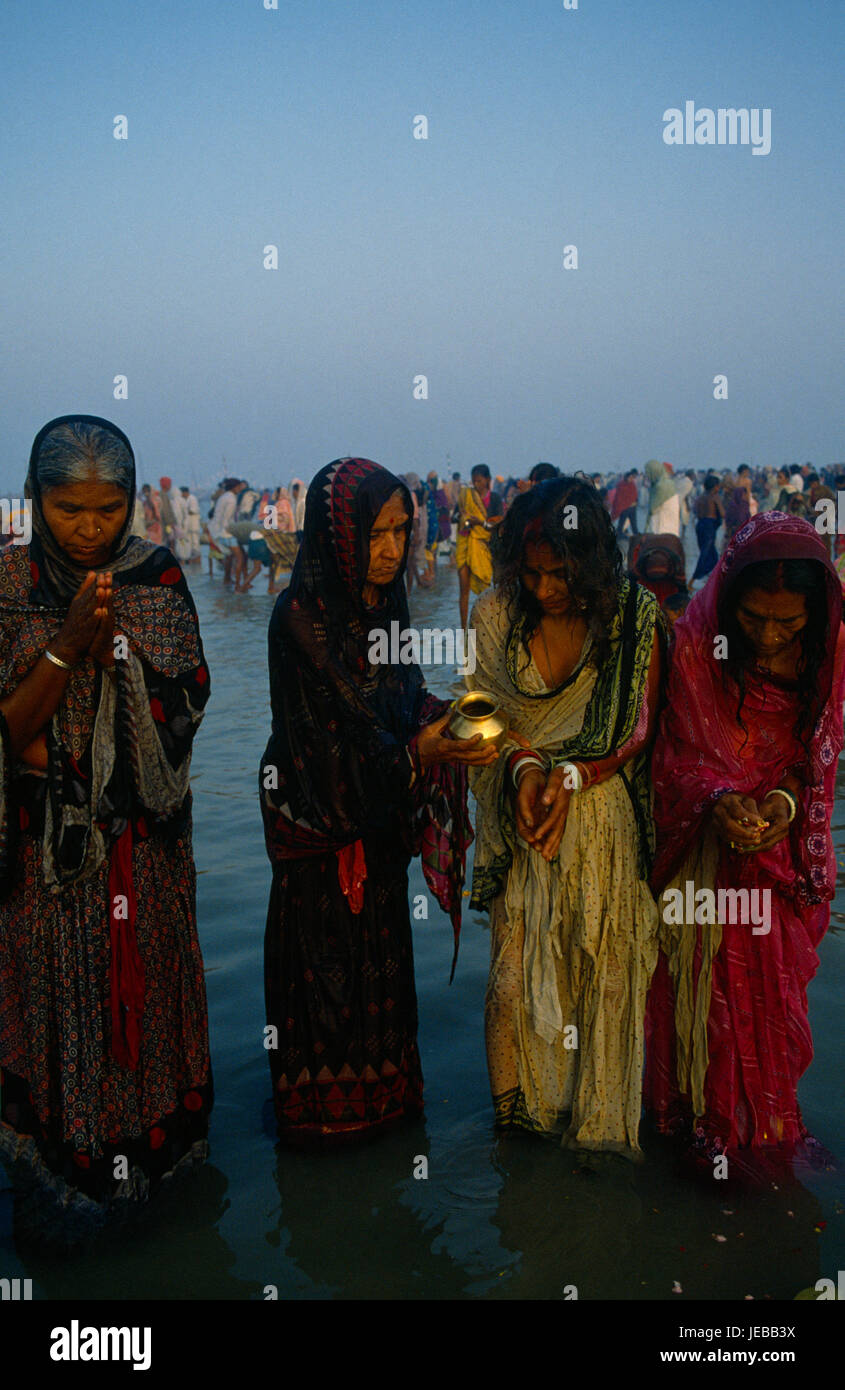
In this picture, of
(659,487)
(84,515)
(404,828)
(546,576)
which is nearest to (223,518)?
(659,487)

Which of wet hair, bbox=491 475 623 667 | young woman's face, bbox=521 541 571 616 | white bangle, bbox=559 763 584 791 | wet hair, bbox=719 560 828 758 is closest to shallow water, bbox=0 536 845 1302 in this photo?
white bangle, bbox=559 763 584 791

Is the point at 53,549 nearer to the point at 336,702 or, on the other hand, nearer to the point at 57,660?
the point at 57,660

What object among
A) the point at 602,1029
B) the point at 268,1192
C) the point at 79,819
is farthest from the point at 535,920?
the point at 79,819

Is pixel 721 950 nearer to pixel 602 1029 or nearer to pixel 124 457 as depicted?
pixel 602 1029

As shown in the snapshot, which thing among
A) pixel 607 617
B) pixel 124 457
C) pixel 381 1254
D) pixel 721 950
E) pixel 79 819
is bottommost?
pixel 381 1254

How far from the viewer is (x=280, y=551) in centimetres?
1862

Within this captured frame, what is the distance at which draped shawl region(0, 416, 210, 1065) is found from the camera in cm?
277

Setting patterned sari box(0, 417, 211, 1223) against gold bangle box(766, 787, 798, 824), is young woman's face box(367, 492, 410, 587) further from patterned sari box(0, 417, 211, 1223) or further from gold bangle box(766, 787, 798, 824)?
gold bangle box(766, 787, 798, 824)

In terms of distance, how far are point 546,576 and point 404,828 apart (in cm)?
82

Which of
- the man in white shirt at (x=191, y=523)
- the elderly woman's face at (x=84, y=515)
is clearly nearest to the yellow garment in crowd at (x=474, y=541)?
the elderly woman's face at (x=84, y=515)

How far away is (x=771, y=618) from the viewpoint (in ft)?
9.48

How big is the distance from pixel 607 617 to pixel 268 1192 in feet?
6.13

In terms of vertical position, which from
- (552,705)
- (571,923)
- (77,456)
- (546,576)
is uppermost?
(77,456)

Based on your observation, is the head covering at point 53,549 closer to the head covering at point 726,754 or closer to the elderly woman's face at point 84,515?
the elderly woman's face at point 84,515
